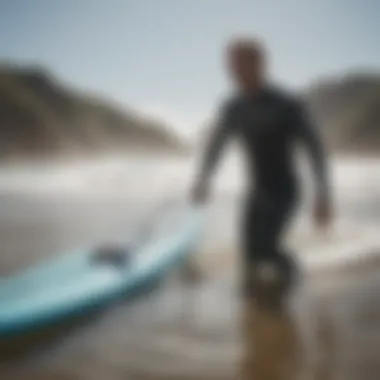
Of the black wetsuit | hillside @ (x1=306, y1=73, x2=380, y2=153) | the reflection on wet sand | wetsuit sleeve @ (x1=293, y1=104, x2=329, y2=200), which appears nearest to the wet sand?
the reflection on wet sand

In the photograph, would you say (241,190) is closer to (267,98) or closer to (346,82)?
(267,98)

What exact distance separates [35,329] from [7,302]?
0.10 m

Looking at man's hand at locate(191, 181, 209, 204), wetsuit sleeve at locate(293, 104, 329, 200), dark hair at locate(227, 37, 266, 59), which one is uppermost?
dark hair at locate(227, 37, 266, 59)

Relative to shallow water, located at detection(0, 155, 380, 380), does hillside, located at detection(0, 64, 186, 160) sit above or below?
above

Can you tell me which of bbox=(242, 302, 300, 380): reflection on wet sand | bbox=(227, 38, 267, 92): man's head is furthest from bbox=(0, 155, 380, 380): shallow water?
bbox=(227, 38, 267, 92): man's head

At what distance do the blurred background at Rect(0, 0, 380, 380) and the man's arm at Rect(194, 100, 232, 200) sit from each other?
32mm

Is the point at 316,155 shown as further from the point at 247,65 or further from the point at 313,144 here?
the point at 247,65

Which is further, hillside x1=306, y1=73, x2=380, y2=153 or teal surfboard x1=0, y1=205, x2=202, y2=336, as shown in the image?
hillside x1=306, y1=73, x2=380, y2=153

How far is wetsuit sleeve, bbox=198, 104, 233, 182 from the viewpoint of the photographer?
197 centimetres

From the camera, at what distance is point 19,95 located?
2.02 m

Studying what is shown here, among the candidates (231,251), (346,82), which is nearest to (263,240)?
(231,251)

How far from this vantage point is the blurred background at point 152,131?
1955 millimetres

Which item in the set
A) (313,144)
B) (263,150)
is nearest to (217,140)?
(263,150)

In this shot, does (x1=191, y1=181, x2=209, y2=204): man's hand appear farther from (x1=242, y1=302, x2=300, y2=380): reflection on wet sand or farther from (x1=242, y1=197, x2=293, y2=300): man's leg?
(x1=242, y1=302, x2=300, y2=380): reflection on wet sand
